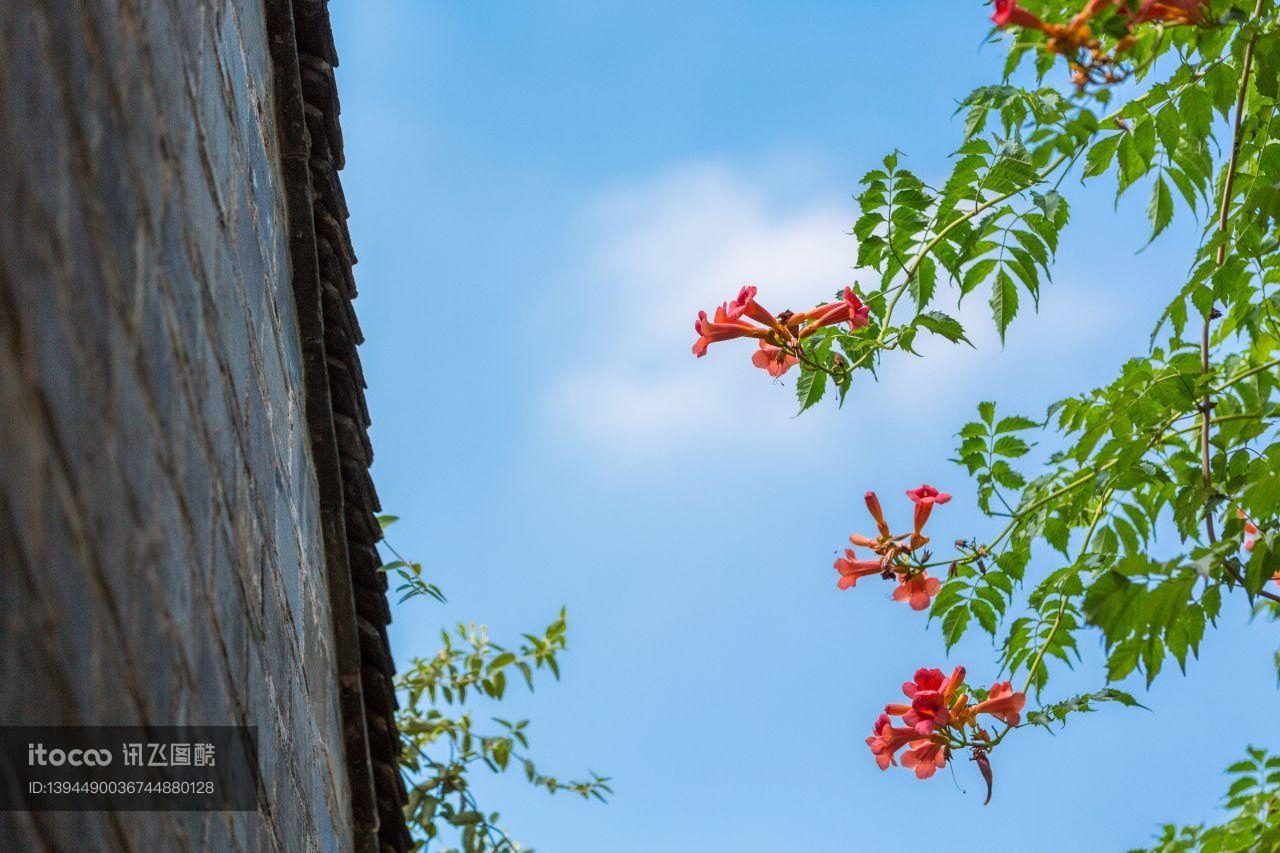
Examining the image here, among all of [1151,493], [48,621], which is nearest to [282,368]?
[48,621]

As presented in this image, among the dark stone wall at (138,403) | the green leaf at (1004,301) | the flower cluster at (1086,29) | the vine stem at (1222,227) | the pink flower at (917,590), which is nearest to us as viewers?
the dark stone wall at (138,403)

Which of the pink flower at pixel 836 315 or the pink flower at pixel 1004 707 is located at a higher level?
the pink flower at pixel 836 315

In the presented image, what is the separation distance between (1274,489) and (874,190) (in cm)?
129

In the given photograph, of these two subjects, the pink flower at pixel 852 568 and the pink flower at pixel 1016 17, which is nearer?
the pink flower at pixel 1016 17

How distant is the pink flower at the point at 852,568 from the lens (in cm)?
327

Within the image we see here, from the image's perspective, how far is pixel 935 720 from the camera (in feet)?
10.0

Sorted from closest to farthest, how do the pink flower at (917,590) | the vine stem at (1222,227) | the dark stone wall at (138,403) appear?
the dark stone wall at (138,403), the vine stem at (1222,227), the pink flower at (917,590)

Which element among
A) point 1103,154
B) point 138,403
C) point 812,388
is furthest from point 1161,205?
point 138,403

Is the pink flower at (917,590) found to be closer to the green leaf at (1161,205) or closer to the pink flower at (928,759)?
the pink flower at (928,759)

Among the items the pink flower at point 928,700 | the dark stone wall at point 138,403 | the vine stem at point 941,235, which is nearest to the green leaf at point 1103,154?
the vine stem at point 941,235

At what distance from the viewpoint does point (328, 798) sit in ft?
9.64

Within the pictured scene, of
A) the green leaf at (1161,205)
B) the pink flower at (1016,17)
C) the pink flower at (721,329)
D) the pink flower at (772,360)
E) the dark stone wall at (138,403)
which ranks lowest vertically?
the dark stone wall at (138,403)

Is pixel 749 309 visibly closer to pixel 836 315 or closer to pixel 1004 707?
pixel 836 315

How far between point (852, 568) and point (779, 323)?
67cm
